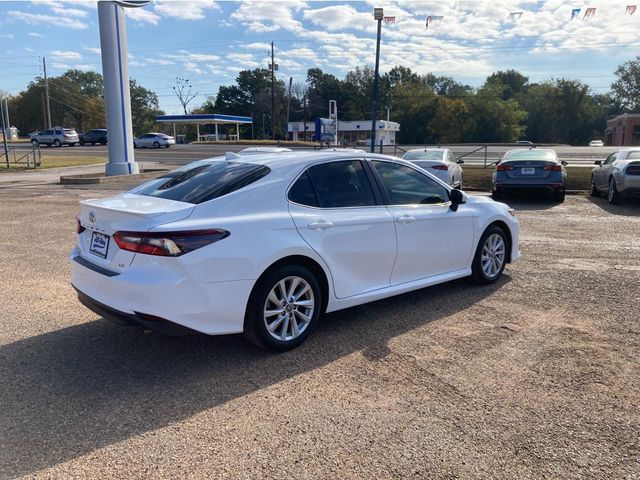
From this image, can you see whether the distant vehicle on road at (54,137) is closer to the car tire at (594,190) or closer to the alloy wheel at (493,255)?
the car tire at (594,190)

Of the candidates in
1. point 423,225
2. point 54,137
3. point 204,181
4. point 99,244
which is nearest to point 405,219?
point 423,225

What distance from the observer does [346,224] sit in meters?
4.49

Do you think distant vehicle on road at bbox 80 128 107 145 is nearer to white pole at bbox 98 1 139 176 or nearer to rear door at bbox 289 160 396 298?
white pole at bbox 98 1 139 176

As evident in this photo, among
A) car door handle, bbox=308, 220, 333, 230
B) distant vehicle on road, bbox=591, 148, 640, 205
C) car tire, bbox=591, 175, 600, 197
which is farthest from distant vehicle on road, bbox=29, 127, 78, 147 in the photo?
car door handle, bbox=308, 220, 333, 230

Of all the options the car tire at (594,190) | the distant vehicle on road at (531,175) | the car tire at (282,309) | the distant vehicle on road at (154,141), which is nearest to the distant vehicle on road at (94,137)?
the distant vehicle on road at (154,141)

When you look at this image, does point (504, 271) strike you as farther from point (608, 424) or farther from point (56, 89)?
point (56, 89)

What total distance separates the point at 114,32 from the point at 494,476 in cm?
2089

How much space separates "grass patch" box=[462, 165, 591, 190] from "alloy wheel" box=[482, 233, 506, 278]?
12.4m

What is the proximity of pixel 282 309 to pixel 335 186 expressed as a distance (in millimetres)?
1219

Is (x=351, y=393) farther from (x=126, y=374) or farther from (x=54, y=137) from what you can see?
(x=54, y=137)

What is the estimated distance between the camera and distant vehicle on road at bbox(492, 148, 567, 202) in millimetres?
13281

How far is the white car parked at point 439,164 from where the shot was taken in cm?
1402

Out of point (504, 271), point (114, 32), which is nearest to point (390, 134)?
point (114, 32)

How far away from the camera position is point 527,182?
1338cm
